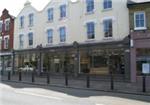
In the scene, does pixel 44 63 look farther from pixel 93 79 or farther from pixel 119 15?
pixel 119 15

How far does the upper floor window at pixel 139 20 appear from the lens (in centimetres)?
2431

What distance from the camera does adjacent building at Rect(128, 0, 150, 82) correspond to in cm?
2372

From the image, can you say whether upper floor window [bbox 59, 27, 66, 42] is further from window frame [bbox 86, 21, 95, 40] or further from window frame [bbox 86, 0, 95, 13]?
window frame [bbox 86, 0, 95, 13]

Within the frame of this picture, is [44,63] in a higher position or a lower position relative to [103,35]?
lower

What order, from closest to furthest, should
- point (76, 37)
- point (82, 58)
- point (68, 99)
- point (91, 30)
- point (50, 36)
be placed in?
1. point (68, 99)
2. point (91, 30)
3. point (82, 58)
4. point (76, 37)
5. point (50, 36)

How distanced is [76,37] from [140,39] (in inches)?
297

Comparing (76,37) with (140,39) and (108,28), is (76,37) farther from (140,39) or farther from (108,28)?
(140,39)

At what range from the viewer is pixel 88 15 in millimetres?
28562

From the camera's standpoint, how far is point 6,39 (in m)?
39.7

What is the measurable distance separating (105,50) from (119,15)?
134 inches

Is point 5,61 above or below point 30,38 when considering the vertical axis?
below

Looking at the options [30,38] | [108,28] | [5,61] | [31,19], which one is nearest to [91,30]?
[108,28]

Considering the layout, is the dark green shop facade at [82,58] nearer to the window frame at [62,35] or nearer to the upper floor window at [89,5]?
the window frame at [62,35]

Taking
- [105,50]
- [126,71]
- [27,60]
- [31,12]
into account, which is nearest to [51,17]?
[31,12]
